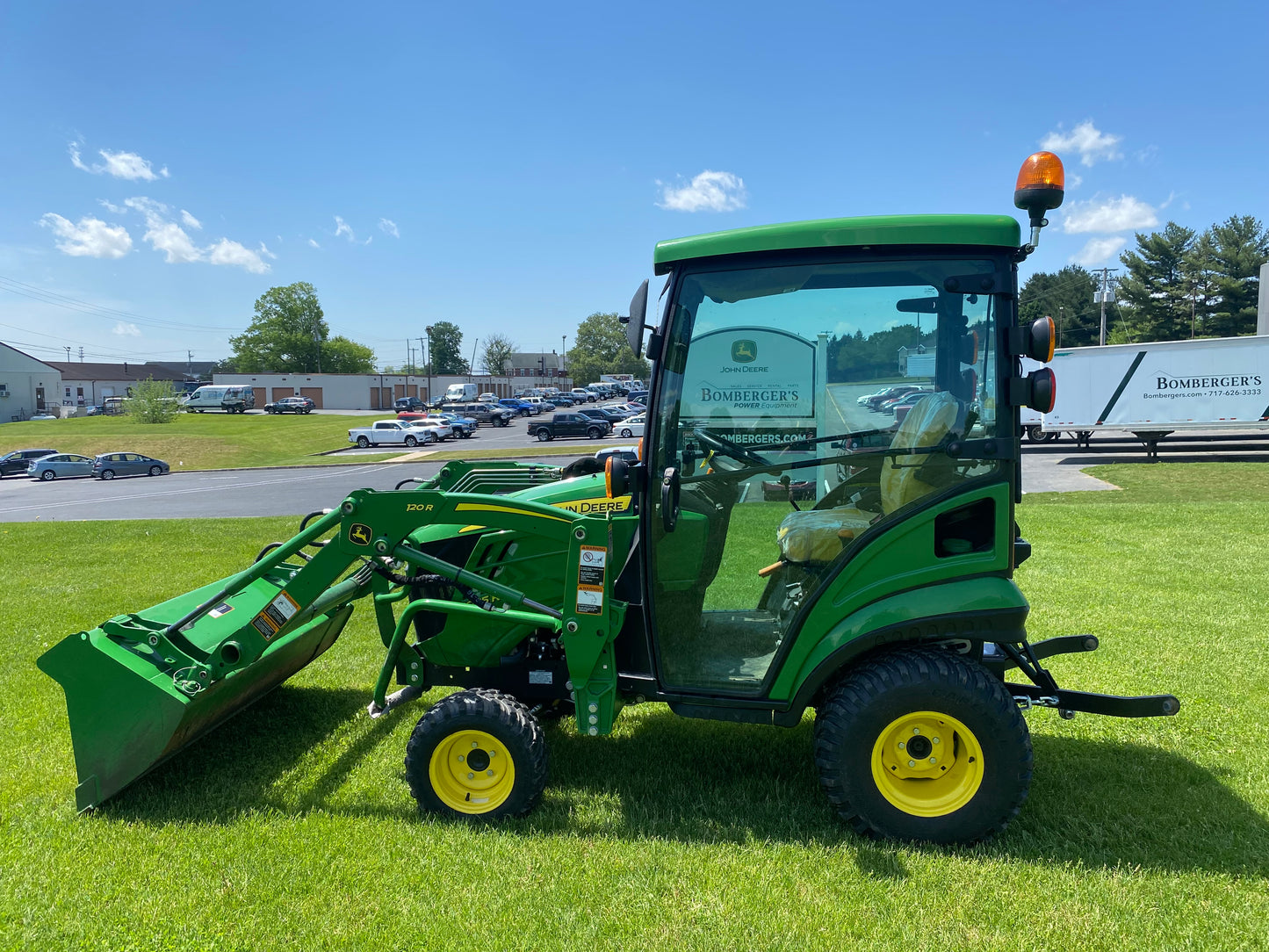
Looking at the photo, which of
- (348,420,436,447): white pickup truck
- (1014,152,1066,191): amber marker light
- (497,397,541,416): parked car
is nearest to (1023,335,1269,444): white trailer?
(1014,152,1066,191): amber marker light

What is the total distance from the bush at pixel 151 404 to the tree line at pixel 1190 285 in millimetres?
61519

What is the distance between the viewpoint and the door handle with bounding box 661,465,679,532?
353cm

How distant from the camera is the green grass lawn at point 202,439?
134 ft

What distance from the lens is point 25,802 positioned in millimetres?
3910

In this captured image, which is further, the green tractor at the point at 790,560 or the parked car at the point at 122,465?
the parked car at the point at 122,465

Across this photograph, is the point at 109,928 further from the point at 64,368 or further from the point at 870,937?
the point at 64,368

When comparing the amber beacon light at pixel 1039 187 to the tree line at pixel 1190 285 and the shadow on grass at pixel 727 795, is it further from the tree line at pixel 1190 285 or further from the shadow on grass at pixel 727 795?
the tree line at pixel 1190 285

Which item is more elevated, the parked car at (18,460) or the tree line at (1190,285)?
the tree line at (1190,285)

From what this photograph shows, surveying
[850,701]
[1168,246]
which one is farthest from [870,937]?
[1168,246]

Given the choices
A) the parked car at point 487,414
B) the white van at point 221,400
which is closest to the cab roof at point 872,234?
the parked car at point 487,414

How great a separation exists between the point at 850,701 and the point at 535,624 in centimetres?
146

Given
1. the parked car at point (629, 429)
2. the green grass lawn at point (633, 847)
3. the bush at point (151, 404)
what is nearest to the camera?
the green grass lawn at point (633, 847)

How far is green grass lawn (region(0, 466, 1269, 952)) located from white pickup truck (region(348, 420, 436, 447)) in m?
41.2

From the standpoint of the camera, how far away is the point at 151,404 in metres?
56.2
